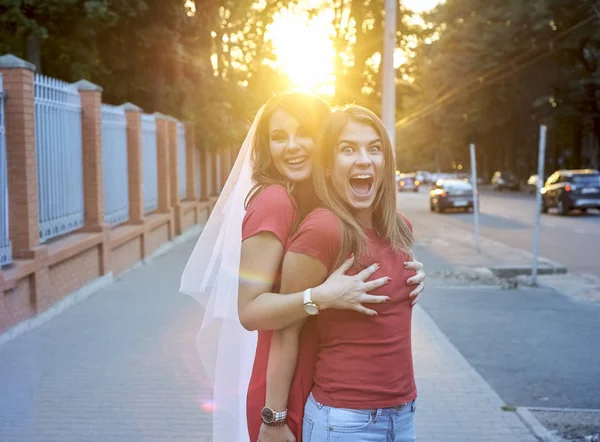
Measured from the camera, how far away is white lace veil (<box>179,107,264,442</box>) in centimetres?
316

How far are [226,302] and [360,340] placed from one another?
71 cm

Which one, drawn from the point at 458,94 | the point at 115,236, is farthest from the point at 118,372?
the point at 458,94

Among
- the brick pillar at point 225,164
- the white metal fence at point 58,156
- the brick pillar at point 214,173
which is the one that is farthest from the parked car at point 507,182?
the white metal fence at point 58,156

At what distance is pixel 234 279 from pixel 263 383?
0.52 metres

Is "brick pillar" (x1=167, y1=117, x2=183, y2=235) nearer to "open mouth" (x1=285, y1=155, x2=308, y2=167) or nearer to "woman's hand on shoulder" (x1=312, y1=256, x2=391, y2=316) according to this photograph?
"open mouth" (x1=285, y1=155, x2=308, y2=167)

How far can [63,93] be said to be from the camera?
435 inches

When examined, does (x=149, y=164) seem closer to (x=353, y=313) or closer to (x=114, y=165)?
(x=114, y=165)

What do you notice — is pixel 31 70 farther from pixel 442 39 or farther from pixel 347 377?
pixel 442 39

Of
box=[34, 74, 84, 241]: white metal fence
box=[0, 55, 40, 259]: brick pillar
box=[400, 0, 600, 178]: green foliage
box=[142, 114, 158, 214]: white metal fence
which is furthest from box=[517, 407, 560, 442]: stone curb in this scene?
box=[400, 0, 600, 178]: green foliage

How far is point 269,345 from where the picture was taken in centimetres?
273

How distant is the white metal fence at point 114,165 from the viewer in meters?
13.5

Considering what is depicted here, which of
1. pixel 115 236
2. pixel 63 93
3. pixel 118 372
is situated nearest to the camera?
pixel 118 372

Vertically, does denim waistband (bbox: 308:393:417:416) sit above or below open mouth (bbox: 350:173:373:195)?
below

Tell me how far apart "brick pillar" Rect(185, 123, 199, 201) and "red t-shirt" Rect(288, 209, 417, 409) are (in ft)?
66.2
